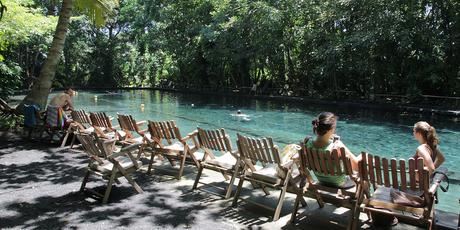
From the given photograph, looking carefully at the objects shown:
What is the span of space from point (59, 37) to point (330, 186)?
976cm

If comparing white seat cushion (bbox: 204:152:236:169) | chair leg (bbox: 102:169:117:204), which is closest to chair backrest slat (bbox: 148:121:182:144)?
white seat cushion (bbox: 204:152:236:169)

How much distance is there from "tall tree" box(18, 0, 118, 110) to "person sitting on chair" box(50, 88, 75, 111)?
1.71 m

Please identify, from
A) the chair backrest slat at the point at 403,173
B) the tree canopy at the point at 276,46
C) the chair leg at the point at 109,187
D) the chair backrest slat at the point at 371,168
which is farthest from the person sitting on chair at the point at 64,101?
the chair backrest slat at the point at 403,173

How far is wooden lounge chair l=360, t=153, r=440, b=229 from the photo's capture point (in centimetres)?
390

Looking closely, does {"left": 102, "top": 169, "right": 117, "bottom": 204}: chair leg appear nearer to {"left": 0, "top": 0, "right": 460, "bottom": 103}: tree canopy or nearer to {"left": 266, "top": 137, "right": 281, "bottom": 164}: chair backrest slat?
{"left": 266, "top": 137, "right": 281, "bottom": 164}: chair backrest slat

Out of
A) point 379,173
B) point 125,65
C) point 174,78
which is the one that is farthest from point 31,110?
point 125,65

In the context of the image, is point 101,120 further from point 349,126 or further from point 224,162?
point 349,126

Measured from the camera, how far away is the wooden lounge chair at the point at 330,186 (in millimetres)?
4336

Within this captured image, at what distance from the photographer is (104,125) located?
905cm

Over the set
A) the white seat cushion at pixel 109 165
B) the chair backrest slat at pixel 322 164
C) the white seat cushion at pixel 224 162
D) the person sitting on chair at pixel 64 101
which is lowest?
the white seat cushion at pixel 109 165

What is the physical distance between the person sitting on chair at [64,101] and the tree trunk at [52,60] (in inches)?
66.3

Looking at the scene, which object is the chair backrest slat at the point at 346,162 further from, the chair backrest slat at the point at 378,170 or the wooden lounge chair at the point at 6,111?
the wooden lounge chair at the point at 6,111

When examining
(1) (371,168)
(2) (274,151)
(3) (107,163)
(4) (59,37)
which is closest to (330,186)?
(1) (371,168)

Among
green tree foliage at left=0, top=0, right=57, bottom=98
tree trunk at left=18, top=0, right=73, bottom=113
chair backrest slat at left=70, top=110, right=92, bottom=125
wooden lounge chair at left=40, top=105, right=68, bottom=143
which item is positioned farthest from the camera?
green tree foliage at left=0, top=0, right=57, bottom=98
